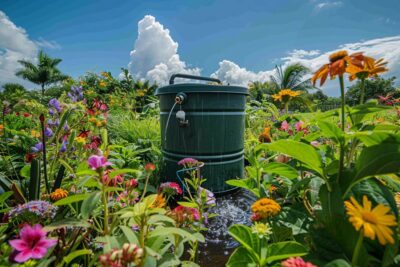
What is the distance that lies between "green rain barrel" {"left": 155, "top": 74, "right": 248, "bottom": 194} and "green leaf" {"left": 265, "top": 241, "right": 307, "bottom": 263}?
4.05ft

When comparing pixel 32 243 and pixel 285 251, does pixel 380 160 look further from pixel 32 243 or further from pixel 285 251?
pixel 32 243

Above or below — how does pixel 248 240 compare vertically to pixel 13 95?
below

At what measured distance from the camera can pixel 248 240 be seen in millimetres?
632

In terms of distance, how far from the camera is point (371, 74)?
648mm

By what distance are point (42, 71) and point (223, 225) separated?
2464 cm

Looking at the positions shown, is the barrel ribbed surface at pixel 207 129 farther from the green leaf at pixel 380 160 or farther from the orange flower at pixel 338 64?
the green leaf at pixel 380 160

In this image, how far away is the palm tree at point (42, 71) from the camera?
20902mm

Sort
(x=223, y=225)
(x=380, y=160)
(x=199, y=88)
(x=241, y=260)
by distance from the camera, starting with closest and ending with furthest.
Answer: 1. (x=380, y=160)
2. (x=241, y=260)
3. (x=223, y=225)
4. (x=199, y=88)

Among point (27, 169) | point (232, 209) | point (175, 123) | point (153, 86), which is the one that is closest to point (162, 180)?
point (175, 123)

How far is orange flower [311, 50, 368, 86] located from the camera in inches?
22.1

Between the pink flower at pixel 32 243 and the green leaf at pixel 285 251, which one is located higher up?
the pink flower at pixel 32 243

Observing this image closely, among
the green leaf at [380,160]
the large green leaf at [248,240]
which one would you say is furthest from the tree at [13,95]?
the green leaf at [380,160]

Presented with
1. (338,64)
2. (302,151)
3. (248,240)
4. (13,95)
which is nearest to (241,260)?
(248,240)

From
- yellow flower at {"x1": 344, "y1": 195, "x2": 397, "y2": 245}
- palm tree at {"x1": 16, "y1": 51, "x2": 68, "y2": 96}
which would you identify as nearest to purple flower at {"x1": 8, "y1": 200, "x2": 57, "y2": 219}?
yellow flower at {"x1": 344, "y1": 195, "x2": 397, "y2": 245}
